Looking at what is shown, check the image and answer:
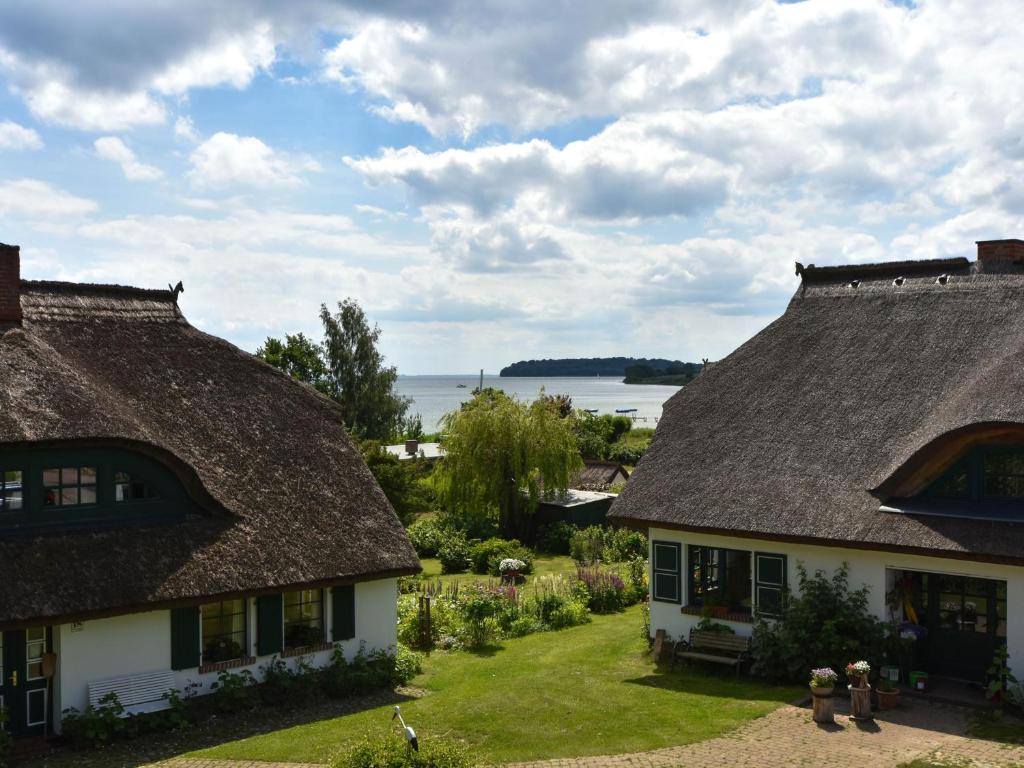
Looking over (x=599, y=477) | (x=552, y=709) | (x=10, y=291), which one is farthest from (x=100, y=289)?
→ (x=599, y=477)

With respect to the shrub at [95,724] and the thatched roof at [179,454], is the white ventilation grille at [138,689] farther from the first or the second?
the thatched roof at [179,454]

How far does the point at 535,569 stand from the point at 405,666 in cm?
1275

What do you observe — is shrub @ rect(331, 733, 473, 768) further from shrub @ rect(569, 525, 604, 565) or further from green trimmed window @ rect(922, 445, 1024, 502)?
shrub @ rect(569, 525, 604, 565)

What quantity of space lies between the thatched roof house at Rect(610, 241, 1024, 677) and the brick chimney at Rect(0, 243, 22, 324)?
11.9 m

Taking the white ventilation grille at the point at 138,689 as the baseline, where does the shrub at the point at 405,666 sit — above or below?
below

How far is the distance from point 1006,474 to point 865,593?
3.09m

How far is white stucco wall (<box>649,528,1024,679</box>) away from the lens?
14773 mm

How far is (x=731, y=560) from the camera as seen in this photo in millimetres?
18562

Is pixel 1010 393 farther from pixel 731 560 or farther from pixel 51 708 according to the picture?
pixel 51 708

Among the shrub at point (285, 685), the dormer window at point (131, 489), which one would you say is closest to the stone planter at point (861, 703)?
the shrub at point (285, 685)

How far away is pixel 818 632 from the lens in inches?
645

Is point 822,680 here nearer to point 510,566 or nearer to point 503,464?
point 510,566

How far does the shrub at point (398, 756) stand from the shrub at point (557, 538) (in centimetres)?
2396

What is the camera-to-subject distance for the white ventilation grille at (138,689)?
14.5 metres
